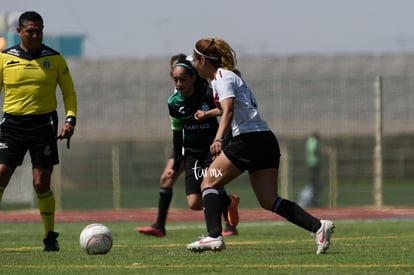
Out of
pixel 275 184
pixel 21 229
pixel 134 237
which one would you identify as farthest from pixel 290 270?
pixel 21 229

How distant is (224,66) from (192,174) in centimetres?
271

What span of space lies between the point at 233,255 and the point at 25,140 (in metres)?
2.76

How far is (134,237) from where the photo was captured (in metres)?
15.1

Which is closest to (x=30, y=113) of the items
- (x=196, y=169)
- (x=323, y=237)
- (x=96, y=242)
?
(x=96, y=242)

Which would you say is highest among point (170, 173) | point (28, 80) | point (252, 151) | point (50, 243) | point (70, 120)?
point (28, 80)

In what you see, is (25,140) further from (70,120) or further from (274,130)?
(274,130)

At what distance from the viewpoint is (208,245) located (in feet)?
35.6

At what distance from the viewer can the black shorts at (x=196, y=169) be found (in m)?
13.4

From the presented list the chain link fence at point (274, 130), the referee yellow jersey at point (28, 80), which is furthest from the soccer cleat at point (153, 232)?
the chain link fence at point (274, 130)

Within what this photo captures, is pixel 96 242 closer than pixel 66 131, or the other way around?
pixel 96 242

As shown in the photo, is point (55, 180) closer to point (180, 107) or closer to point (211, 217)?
point (180, 107)

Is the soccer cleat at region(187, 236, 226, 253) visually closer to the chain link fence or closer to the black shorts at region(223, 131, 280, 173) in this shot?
the black shorts at region(223, 131, 280, 173)

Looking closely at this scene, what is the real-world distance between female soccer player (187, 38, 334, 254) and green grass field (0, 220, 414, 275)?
0.74ft

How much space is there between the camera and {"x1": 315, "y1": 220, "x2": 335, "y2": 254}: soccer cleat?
1062 cm
